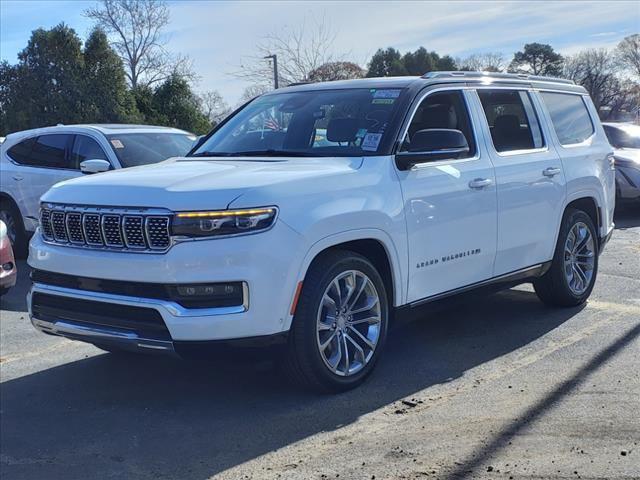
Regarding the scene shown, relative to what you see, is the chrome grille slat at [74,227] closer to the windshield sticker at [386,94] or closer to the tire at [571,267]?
the windshield sticker at [386,94]

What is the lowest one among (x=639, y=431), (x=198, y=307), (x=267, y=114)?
(x=639, y=431)

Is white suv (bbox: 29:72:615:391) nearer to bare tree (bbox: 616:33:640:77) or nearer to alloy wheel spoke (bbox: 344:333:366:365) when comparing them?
alloy wheel spoke (bbox: 344:333:366:365)

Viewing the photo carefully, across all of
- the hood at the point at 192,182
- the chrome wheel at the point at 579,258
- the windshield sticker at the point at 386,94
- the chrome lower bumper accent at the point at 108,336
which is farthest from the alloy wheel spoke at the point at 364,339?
the chrome wheel at the point at 579,258

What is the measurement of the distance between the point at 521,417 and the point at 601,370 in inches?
42.6

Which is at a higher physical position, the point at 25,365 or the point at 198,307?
the point at 198,307

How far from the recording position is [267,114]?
19.4 feet

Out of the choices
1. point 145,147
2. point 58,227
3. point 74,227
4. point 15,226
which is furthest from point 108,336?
point 15,226

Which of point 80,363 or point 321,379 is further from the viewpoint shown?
point 80,363

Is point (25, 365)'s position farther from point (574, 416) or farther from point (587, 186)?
point (587, 186)

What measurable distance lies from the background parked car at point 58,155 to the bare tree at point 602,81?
25702 millimetres

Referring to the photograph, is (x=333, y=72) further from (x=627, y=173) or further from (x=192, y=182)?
(x=192, y=182)

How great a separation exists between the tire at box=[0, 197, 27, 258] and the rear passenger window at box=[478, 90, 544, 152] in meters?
7.16

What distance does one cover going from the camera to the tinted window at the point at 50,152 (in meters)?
10.2

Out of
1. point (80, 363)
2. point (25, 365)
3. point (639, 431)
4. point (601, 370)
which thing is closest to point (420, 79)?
point (601, 370)
